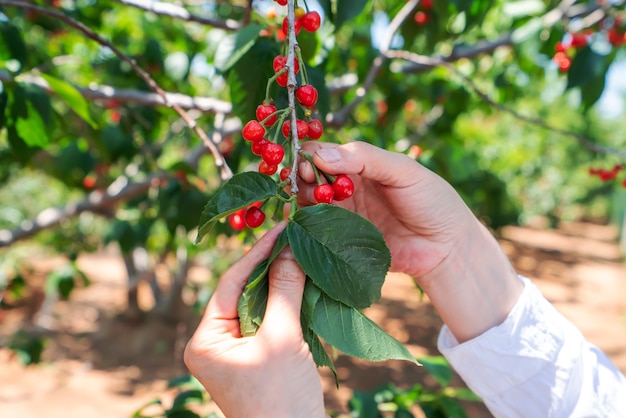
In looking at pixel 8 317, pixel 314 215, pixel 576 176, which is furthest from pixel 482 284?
pixel 576 176

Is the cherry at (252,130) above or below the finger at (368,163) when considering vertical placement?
above

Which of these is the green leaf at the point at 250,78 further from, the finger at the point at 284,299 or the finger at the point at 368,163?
the finger at the point at 284,299

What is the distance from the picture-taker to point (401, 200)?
1.27 meters

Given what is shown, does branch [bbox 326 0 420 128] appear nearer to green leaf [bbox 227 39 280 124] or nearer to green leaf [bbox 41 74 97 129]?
green leaf [bbox 227 39 280 124]

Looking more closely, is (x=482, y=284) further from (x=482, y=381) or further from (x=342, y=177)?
(x=342, y=177)

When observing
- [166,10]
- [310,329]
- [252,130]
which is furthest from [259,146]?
[166,10]

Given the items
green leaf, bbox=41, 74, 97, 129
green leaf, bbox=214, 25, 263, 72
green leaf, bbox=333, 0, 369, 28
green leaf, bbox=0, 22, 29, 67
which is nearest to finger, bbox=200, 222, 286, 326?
green leaf, bbox=214, 25, 263, 72

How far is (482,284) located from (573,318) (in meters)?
8.17

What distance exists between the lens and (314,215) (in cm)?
90

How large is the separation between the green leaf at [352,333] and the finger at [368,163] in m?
0.28

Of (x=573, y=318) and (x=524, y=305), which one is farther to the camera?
(x=573, y=318)

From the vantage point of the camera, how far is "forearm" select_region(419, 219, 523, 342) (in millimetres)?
1417

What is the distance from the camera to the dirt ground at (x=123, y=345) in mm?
5133

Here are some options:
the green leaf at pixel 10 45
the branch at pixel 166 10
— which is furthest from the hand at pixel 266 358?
the green leaf at pixel 10 45
